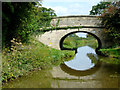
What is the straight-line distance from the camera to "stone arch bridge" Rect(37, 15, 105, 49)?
39.6 feet

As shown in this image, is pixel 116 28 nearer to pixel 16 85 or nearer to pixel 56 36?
pixel 56 36

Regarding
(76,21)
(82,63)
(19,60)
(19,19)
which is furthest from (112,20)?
(19,19)

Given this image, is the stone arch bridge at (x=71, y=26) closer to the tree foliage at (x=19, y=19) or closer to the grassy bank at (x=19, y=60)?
the grassy bank at (x=19, y=60)

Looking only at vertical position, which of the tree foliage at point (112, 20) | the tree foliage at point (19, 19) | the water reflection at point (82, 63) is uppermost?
the tree foliage at point (112, 20)

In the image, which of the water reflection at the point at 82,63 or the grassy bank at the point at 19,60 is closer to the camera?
the grassy bank at the point at 19,60

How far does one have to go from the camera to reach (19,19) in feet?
13.0

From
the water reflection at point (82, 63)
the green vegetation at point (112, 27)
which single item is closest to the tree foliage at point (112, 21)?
the green vegetation at point (112, 27)

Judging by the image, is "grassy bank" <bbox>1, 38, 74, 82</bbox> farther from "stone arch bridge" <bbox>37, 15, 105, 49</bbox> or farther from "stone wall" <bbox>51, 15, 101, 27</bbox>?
"stone wall" <bbox>51, 15, 101, 27</bbox>

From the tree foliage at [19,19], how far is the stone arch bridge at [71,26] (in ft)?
19.0

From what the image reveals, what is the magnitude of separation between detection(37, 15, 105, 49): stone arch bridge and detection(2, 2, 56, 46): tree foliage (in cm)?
579

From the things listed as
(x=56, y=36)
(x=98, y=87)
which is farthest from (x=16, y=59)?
(x=56, y=36)

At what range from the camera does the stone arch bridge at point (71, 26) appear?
39.6 ft

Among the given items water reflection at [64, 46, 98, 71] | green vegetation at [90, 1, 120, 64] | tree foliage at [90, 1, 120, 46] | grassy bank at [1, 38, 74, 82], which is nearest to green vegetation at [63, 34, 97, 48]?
green vegetation at [90, 1, 120, 64]

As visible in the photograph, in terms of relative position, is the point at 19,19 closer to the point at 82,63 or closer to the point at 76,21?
the point at 82,63
